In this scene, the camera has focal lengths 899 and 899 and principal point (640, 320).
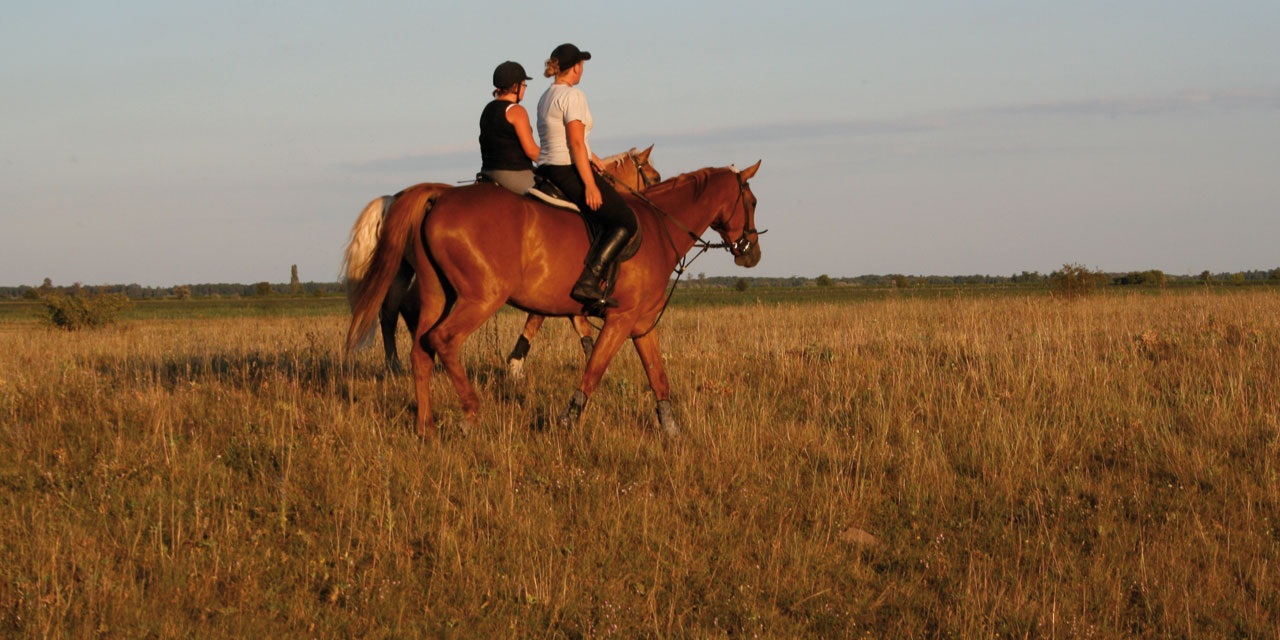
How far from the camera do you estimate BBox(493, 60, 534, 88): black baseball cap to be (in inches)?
286

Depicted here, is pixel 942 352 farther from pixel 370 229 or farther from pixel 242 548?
pixel 242 548

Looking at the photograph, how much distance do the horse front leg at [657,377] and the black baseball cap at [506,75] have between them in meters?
2.36

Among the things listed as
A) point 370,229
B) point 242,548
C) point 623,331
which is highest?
point 370,229

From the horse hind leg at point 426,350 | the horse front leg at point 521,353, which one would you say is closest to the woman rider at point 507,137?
the horse hind leg at point 426,350

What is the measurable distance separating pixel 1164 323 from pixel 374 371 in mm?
13556

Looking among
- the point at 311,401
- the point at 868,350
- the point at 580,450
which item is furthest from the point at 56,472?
the point at 868,350

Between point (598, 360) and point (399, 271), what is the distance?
3123 millimetres

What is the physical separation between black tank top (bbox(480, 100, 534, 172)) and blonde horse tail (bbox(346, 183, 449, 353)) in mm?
487

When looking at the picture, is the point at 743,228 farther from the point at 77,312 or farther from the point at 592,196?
the point at 77,312

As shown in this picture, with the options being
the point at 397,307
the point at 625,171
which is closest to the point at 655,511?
the point at 397,307

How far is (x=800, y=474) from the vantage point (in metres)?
6.40

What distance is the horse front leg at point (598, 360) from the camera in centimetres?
727

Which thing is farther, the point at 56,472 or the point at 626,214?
the point at 626,214

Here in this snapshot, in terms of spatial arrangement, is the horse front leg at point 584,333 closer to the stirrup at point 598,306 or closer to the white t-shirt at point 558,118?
the stirrup at point 598,306
